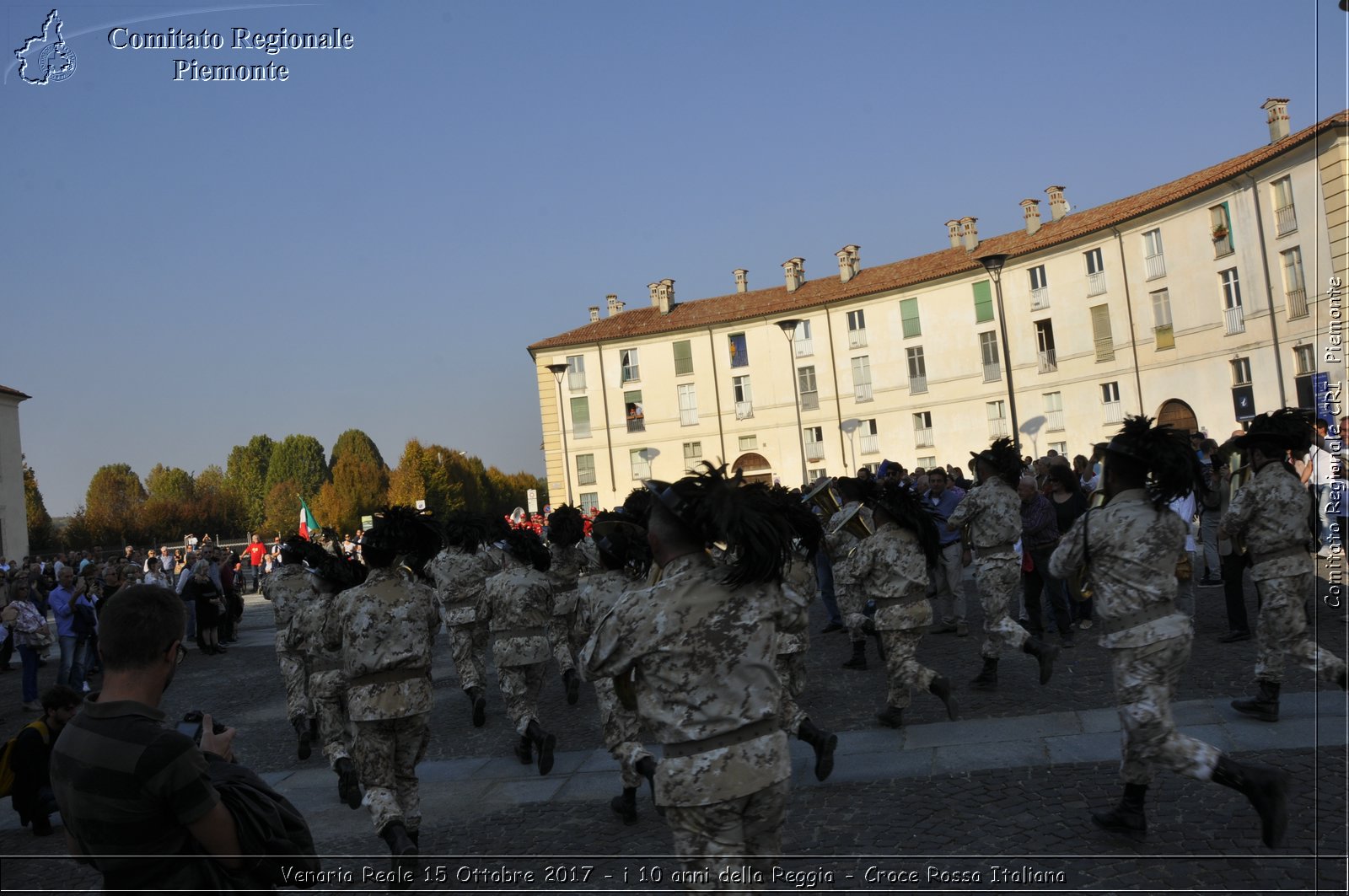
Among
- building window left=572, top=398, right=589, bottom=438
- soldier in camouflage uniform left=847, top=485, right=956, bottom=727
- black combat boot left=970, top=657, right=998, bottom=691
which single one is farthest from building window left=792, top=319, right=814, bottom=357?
soldier in camouflage uniform left=847, top=485, right=956, bottom=727

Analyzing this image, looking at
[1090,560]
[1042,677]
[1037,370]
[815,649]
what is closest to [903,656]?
[1042,677]

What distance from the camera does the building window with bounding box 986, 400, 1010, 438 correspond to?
4456 centimetres

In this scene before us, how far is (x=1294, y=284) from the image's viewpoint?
3192 centimetres

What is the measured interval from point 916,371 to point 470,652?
39.6 m

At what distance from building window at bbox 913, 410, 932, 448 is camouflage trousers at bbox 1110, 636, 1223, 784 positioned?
4261cm

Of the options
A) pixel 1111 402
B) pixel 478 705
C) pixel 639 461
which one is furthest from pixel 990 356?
pixel 478 705

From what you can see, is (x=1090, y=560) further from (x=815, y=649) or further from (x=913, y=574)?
(x=815, y=649)

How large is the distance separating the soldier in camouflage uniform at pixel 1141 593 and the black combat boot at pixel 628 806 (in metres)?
2.82

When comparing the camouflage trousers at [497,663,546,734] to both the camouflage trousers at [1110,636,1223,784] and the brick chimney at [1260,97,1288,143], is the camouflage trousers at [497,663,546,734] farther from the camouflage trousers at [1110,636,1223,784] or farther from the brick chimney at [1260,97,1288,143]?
the brick chimney at [1260,97,1288,143]

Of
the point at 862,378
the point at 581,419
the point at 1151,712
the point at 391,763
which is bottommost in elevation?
the point at 391,763

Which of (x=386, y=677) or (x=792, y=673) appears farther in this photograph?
(x=792, y=673)

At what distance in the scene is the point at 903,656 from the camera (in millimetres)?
7938

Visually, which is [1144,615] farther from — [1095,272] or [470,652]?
[1095,272]

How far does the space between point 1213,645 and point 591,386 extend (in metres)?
46.3
